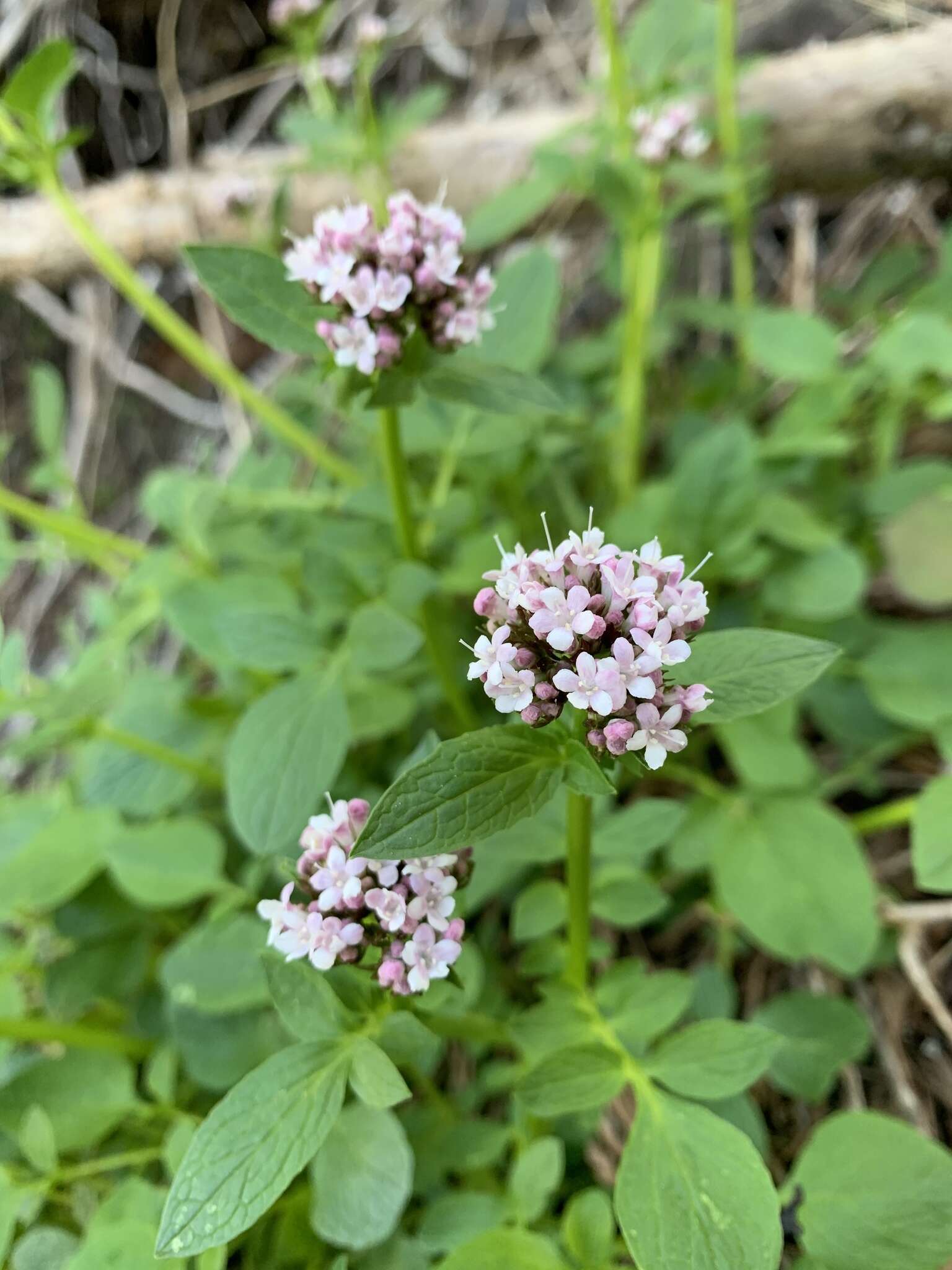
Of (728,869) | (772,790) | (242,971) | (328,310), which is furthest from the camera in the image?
(772,790)

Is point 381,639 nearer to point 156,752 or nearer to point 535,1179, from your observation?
point 156,752

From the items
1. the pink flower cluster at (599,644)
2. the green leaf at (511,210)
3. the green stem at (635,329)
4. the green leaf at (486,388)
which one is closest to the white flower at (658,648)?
the pink flower cluster at (599,644)

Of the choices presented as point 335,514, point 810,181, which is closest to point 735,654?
point 335,514

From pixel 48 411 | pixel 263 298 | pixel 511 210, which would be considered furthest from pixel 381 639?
pixel 48 411

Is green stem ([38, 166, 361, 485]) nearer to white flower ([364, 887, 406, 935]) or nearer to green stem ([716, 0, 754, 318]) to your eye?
green stem ([716, 0, 754, 318])

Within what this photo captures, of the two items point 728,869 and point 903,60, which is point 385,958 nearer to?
point 728,869

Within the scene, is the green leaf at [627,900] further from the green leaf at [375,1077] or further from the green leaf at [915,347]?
the green leaf at [915,347]
